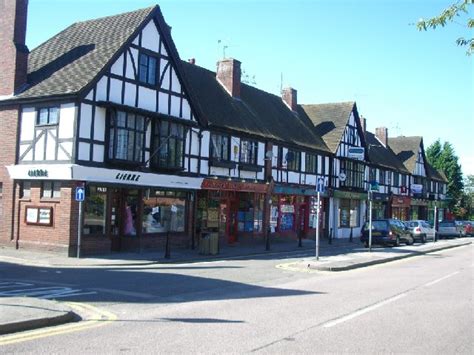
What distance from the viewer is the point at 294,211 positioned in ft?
114

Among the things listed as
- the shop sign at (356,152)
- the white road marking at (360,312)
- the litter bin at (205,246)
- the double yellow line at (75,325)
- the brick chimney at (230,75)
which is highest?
the brick chimney at (230,75)

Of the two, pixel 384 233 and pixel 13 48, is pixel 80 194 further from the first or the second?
pixel 384 233

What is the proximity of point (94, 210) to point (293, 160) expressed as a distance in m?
15.9

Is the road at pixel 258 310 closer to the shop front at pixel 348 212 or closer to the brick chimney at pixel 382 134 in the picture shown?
the shop front at pixel 348 212

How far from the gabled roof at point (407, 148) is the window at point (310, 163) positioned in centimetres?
2491

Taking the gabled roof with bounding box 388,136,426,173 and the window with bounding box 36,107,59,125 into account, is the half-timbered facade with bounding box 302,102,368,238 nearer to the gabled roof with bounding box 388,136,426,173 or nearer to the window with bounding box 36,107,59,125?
the gabled roof with bounding box 388,136,426,173

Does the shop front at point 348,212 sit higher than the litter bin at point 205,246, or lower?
higher

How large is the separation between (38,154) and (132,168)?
3.53 m

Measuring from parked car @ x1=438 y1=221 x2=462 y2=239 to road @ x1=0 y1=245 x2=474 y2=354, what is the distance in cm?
3417

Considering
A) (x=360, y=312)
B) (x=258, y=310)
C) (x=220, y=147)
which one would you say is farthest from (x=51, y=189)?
(x=360, y=312)

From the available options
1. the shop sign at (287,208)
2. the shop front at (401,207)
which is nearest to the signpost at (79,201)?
the shop sign at (287,208)

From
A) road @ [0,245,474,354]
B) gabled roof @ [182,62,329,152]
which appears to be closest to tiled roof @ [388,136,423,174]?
gabled roof @ [182,62,329,152]

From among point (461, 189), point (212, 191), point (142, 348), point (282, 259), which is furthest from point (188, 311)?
point (461, 189)

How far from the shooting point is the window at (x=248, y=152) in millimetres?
29141
